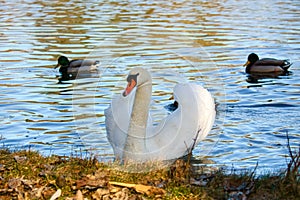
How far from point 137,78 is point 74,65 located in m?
10.6

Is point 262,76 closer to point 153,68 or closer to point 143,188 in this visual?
point 153,68

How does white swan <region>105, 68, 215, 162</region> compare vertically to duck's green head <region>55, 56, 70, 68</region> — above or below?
above

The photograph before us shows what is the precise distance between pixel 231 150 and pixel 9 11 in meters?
23.1

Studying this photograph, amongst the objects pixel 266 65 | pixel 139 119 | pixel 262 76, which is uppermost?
pixel 139 119

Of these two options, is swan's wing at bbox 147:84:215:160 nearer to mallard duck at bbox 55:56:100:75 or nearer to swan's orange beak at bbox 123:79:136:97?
swan's orange beak at bbox 123:79:136:97

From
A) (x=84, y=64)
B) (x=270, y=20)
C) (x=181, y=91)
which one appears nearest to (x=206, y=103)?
(x=181, y=91)

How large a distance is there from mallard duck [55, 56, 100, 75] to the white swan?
8994 millimetres

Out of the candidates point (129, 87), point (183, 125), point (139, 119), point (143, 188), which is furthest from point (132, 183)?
point (183, 125)

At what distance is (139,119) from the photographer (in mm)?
8578

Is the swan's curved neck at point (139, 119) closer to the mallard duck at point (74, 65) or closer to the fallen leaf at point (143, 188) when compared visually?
the fallen leaf at point (143, 188)

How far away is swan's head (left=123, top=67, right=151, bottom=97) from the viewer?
8.30 metres

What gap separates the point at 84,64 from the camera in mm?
18797

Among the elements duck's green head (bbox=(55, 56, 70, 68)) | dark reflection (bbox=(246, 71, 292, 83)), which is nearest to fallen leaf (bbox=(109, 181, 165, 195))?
dark reflection (bbox=(246, 71, 292, 83))

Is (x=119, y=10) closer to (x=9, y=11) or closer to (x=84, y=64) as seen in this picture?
(x=9, y=11)
